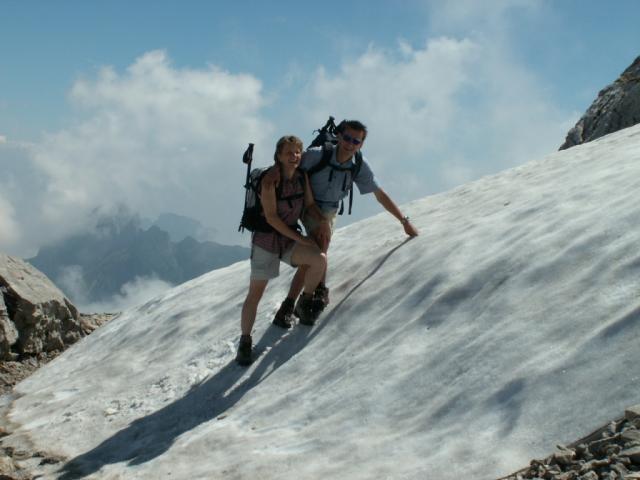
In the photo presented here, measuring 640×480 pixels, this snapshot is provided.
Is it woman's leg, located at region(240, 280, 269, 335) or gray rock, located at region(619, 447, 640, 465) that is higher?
woman's leg, located at region(240, 280, 269, 335)

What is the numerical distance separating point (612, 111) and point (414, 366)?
1905 centimetres

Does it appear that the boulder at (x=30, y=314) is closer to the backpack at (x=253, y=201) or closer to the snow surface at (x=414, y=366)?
the snow surface at (x=414, y=366)

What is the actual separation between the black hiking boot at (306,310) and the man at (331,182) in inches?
3.9

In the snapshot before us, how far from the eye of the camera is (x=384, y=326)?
844 cm

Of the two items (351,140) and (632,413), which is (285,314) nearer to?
(351,140)

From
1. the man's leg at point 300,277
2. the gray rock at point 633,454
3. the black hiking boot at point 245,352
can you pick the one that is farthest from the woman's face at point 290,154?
the gray rock at point 633,454

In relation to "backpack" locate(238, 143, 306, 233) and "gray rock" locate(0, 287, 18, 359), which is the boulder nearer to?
"gray rock" locate(0, 287, 18, 359)

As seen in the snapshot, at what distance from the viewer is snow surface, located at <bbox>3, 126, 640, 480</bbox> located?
18.9 ft

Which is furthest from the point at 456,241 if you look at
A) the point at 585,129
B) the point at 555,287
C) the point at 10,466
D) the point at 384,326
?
the point at 585,129

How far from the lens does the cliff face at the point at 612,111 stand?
73.0ft

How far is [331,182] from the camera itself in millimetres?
8828

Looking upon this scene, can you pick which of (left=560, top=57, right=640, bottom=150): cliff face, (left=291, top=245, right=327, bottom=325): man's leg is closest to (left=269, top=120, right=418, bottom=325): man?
(left=291, top=245, right=327, bottom=325): man's leg

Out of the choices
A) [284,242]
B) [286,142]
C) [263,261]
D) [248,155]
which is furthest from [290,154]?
[263,261]

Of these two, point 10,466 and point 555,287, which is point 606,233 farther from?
point 10,466
